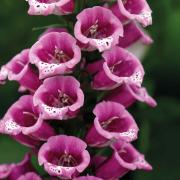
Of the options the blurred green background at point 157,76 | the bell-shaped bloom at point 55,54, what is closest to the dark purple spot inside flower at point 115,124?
the bell-shaped bloom at point 55,54

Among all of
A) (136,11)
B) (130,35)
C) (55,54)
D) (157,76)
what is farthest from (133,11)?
(157,76)

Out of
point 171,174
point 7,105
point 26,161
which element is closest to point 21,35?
point 7,105

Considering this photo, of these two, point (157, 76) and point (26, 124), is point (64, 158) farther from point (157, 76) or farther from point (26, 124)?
point (157, 76)

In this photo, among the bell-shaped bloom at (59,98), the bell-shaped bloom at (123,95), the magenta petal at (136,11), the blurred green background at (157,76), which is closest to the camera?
the bell-shaped bloom at (59,98)

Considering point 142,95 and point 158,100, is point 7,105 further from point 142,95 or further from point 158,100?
point 142,95

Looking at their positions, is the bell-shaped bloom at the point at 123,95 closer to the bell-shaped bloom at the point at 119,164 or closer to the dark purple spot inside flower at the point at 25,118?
the bell-shaped bloom at the point at 119,164

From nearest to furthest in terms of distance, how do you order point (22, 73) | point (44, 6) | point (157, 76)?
point (44, 6)
point (22, 73)
point (157, 76)
